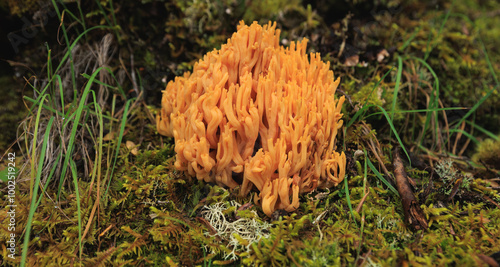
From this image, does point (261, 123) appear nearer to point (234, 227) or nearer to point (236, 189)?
point (236, 189)

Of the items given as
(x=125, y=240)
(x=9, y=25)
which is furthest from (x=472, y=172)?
(x=9, y=25)

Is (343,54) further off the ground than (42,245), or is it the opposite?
(343,54)

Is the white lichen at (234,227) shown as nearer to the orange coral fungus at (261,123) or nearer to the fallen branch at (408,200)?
the orange coral fungus at (261,123)

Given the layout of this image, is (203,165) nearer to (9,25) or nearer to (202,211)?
(202,211)

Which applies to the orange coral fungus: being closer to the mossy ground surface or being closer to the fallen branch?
the mossy ground surface

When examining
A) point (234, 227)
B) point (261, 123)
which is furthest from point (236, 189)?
point (261, 123)
